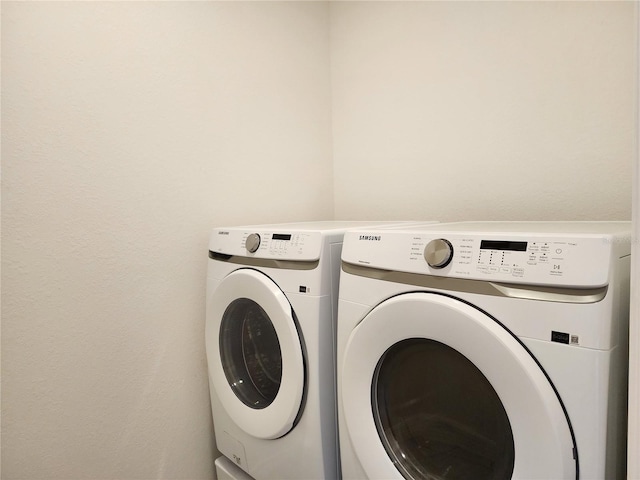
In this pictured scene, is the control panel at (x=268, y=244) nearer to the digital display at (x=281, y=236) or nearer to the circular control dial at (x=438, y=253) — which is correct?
the digital display at (x=281, y=236)

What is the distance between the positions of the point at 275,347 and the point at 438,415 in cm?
54

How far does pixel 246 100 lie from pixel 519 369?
4.49 ft

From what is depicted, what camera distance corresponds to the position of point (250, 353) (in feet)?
4.72

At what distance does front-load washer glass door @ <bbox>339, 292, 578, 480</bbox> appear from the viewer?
72cm

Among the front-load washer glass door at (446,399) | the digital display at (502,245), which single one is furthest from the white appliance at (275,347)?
the digital display at (502,245)

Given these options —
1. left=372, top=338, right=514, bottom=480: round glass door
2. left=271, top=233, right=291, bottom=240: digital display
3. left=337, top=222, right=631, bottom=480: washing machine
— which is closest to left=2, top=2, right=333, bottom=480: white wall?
left=271, top=233, right=291, bottom=240: digital display

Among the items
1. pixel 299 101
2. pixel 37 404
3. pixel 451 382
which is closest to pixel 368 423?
pixel 451 382

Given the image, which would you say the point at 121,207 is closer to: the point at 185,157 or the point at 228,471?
the point at 185,157

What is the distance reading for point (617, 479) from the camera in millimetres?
735

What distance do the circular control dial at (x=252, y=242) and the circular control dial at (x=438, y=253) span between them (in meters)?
0.57

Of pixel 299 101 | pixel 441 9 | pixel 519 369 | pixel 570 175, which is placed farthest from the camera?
pixel 299 101

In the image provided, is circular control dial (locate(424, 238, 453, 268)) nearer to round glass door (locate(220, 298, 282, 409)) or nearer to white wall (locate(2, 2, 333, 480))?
round glass door (locate(220, 298, 282, 409))

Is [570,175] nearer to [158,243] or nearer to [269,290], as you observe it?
[269,290]

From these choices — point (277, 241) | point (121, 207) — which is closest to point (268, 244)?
point (277, 241)
